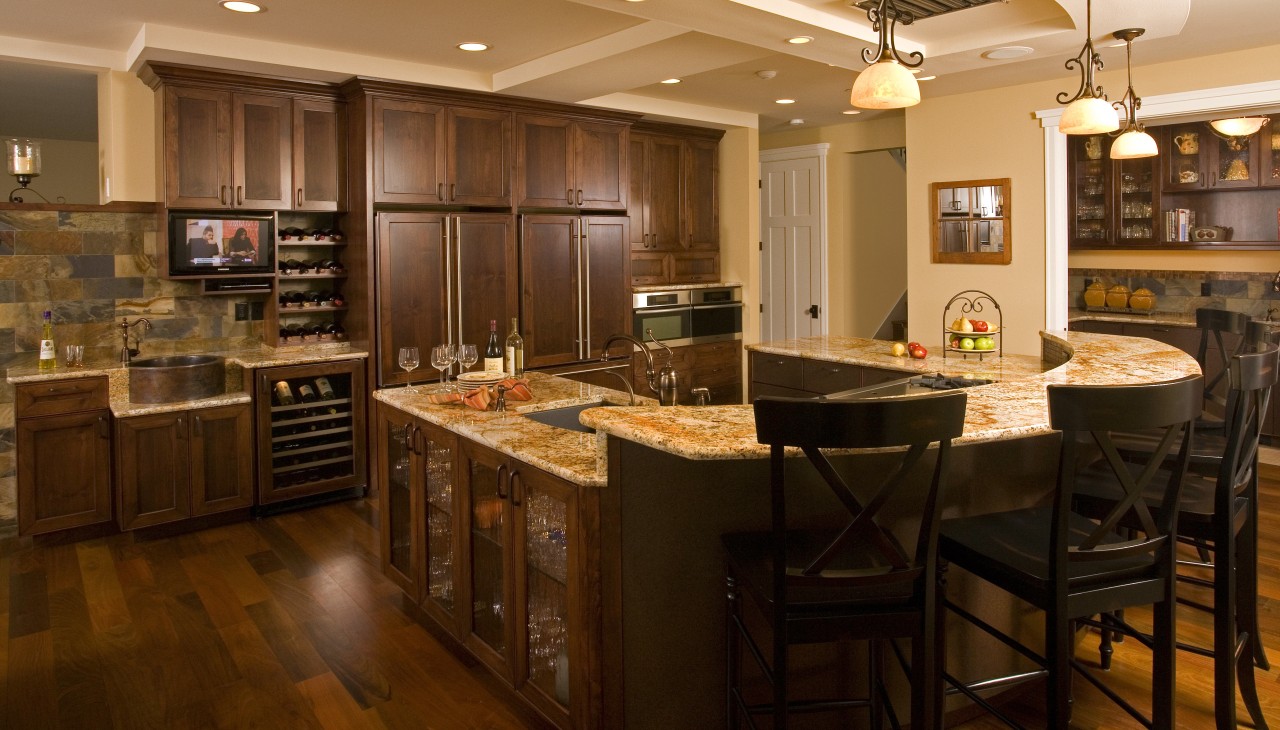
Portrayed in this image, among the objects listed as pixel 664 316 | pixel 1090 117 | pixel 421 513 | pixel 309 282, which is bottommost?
pixel 421 513

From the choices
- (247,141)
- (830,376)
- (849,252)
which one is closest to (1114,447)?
(830,376)

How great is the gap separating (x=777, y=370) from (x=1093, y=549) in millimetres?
3211

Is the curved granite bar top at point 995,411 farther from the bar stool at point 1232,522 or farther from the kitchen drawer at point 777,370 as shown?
the kitchen drawer at point 777,370

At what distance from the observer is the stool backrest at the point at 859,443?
1.67 meters

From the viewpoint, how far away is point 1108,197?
7.13 m

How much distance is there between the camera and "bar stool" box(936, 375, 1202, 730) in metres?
1.81

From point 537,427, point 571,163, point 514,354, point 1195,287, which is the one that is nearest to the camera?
point 537,427

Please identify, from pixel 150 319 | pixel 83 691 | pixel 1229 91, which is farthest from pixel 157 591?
pixel 1229 91

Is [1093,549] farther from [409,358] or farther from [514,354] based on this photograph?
[409,358]

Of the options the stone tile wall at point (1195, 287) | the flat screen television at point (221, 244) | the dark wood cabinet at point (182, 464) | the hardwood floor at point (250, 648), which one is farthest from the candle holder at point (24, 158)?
the stone tile wall at point (1195, 287)

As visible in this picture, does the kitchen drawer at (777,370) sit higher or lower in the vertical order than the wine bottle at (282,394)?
higher

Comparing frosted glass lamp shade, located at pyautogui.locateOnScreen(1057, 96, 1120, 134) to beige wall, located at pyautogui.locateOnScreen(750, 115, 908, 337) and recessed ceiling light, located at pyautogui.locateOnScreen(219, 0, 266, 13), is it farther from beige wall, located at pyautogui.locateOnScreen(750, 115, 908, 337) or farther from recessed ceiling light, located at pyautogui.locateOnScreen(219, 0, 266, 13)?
beige wall, located at pyautogui.locateOnScreen(750, 115, 908, 337)

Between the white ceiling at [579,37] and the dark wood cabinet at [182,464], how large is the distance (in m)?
1.87

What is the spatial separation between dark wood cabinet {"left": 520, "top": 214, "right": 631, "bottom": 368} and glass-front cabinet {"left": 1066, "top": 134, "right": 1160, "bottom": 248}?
155 inches
